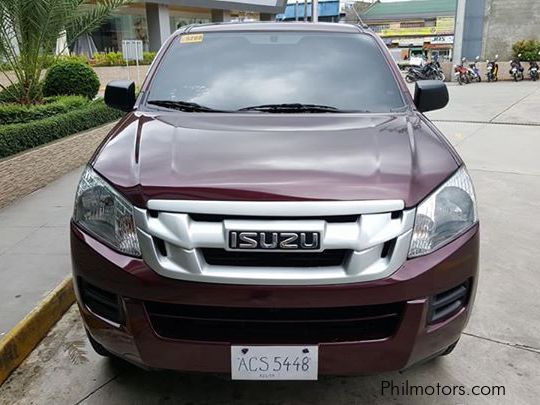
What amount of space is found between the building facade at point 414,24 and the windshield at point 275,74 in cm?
7021

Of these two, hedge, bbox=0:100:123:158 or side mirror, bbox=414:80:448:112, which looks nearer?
side mirror, bbox=414:80:448:112

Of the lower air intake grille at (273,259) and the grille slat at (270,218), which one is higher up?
the grille slat at (270,218)

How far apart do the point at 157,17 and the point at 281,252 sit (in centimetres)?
2617

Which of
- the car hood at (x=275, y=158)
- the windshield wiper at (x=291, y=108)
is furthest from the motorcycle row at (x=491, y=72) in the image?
the car hood at (x=275, y=158)

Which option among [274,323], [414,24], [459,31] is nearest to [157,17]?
[459,31]

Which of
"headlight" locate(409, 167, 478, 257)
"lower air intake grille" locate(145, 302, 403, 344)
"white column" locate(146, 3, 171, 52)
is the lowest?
"lower air intake grille" locate(145, 302, 403, 344)

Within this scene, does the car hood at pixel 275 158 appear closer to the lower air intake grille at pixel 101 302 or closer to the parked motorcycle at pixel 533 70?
the lower air intake grille at pixel 101 302

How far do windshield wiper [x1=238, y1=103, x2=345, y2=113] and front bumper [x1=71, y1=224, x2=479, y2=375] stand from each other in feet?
3.79

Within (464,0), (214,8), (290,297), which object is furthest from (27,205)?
(214,8)

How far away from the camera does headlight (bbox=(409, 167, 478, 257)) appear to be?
2033mm

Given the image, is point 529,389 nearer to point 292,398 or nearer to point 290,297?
point 292,398

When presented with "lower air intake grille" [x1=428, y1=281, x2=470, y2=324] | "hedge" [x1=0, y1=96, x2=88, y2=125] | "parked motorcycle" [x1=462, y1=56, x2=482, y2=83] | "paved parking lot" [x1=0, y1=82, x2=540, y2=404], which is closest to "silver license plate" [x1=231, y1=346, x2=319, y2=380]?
"paved parking lot" [x1=0, y1=82, x2=540, y2=404]

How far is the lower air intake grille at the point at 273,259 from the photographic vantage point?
1945 mm

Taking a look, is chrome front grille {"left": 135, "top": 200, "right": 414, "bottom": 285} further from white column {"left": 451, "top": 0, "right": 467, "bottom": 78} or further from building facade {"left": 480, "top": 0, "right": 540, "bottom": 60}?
building facade {"left": 480, "top": 0, "right": 540, "bottom": 60}
